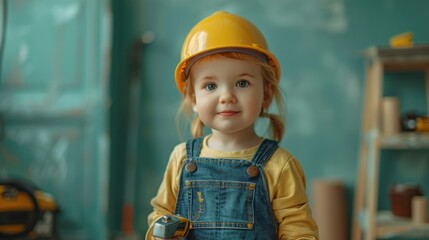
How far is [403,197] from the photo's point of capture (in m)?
2.71

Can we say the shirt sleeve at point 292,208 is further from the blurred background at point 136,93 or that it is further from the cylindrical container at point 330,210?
the blurred background at point 136,93

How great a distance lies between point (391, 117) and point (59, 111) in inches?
67.6

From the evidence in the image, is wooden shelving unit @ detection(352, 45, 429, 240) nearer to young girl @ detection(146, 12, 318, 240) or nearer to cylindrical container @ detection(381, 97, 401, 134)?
cylindrical container @ detection(381, 97, 401, 134)

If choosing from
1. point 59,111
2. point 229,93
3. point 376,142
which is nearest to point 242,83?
point 229,93

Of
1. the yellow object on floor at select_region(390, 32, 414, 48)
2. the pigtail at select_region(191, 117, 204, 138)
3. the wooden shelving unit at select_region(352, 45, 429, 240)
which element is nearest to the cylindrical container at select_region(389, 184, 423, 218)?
the wooden shelving unit at select_region(352, 45, 429, 240)

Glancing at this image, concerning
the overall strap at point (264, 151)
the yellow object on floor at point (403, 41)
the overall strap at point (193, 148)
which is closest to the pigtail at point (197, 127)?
the overall strap at point (193, 148)

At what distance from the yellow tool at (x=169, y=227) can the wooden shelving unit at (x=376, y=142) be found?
5.73 ft

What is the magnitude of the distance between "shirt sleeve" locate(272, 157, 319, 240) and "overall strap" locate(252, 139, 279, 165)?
0.14 ft

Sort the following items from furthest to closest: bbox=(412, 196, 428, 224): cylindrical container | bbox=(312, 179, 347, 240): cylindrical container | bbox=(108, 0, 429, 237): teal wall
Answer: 1. bbox=(108, 0, 429, 237): teal wall
2. bbox=(312, 179, 347, 240): cylindrical container
3. bbox=(412, 196, 428, 224): cylindrical container

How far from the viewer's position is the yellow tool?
1.06m

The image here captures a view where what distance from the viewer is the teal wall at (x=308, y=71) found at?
3.03m

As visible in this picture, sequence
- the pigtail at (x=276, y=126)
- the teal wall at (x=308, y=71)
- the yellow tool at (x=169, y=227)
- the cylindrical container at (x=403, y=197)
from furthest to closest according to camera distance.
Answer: the teal wall at (x=308, y=71), the cylindrical container at (x=403, y=197), the pigtail at (x=276, y=126), the yellow tool at (x=169, y=227)

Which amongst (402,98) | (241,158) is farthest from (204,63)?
(402,98)

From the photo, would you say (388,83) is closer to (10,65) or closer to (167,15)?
(167,15)
